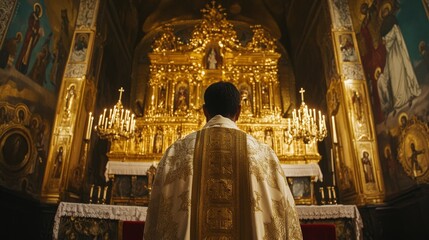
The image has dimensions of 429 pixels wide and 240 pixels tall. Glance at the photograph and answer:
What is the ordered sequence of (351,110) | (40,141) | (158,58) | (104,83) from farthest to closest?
(158,58) → (104,83) → (351,110) → (40,141)

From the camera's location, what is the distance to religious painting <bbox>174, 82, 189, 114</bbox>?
1048 centimetres

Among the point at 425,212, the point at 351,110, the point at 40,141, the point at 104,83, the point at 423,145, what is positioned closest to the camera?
the point at 425,212

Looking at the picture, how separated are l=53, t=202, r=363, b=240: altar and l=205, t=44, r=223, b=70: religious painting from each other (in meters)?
6.53

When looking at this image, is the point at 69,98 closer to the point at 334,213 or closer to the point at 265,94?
the point at 265,94

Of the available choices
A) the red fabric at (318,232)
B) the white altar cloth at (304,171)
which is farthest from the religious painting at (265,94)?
the red fabric at (318,232)

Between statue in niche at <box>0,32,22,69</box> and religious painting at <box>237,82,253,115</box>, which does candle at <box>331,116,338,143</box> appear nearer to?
religious painting at <box>237,82,253,115</box>

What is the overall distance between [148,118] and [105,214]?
420 centimetres

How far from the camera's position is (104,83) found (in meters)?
10.3

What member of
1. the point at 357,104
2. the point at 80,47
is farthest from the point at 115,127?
the point at 357,104

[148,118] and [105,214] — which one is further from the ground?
[148,118]

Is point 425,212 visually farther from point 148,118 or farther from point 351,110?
point 148,118

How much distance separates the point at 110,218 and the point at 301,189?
15.4 feet

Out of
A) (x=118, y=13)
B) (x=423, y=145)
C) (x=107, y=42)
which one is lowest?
(x=423, y=145)

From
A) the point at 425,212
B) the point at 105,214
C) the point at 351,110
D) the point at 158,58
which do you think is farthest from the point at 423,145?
the point at 158,58
